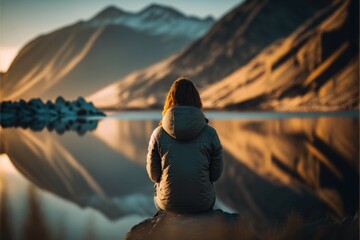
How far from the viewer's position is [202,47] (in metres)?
167

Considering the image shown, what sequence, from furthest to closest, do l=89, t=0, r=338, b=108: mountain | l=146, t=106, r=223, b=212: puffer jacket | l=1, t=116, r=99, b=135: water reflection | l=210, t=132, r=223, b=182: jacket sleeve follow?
l=89, t=0, r=338, b=108: mountain < l=1, t=116, r=99, b=135: water reflection < l=210, t=132, r=223, b=182: jacket sleeve < l=146, t=106, r=223, b=212: puffer jacket

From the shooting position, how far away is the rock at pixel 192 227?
4.90 m

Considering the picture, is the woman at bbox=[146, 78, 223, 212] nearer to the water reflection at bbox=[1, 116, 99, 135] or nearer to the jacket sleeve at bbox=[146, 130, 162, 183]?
the jacket sleeve at bbox=[146, 130, 162, 183]

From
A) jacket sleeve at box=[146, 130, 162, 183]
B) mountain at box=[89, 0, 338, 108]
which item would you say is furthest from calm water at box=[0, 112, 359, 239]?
mountain at box=[89, 0, 338, 108]

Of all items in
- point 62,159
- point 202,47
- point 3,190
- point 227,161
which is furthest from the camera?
point 202,47

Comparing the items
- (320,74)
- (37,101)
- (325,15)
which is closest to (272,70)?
(320,74)

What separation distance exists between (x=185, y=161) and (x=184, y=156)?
59mm

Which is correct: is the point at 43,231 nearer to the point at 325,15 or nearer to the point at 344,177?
the point at 344,177

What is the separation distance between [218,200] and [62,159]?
27.9 feet

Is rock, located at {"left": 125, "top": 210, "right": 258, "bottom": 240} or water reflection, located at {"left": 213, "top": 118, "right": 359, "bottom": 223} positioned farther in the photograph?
water reflection, located at {"left": 213, "top": 118, "right": 359, "bottom": 223}

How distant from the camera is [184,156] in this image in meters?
5.07

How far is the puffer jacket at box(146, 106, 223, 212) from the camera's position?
5.00 metres

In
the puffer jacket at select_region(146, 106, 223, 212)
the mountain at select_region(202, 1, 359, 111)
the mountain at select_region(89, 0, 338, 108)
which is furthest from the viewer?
the mountain at select_region(89, 0, 338, 108)

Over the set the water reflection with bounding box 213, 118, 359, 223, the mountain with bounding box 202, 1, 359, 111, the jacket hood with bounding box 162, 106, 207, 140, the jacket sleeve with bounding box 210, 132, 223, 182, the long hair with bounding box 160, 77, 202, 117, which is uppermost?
the mountain with bounding box 202, 1, 359, 111
